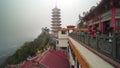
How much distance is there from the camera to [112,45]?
4.12 metres

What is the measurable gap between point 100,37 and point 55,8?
63889mm

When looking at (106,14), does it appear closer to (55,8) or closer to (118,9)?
(118,9)

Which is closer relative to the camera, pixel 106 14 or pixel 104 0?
pixel 104 0

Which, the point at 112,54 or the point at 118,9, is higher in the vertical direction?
the point at 118,9

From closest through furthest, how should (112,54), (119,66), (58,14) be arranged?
(119,66) < (112,54) < (58,14)

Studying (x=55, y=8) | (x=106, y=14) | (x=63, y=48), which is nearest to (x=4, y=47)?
(x=55, y=8)

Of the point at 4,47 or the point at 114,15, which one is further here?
the point at 4,47

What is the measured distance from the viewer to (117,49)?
392cm

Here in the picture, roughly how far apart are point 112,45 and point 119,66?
0.68m

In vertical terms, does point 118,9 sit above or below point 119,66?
above

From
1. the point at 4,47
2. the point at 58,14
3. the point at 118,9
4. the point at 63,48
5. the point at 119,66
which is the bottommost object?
the point at 4,47

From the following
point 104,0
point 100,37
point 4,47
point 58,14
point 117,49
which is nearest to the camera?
point 117,49

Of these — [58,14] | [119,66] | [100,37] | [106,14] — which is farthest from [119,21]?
[58,14]

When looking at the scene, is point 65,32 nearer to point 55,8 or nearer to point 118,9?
point 118,9
